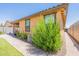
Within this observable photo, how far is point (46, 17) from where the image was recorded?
20.5 feet

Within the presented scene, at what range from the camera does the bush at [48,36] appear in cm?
607

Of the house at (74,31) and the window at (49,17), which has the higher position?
the window at (49,17)

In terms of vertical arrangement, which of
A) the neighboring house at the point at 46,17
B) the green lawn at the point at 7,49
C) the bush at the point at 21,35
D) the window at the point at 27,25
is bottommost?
the green lawn at the point at 7,49

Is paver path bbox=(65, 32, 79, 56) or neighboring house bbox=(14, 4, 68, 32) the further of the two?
neighboring house bbox=(14, 4, 68, 32)

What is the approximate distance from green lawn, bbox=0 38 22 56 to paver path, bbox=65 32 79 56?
1552 mm

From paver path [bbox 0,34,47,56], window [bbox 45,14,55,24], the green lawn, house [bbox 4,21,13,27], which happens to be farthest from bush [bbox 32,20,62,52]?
house [bbox 4,21,13,27]

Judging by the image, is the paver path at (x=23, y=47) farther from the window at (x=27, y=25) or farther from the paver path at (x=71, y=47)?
the paver path at (x=71, y=47)

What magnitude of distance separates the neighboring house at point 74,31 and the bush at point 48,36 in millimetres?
460

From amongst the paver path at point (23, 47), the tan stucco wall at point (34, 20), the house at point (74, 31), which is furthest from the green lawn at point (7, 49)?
the house at point (74, 31)

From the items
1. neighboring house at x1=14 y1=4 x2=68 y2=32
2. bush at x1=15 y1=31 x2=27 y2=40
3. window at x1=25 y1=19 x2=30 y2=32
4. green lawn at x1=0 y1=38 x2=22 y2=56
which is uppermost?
neighboring house at x1=14 y1=4 x2=68 y2=32

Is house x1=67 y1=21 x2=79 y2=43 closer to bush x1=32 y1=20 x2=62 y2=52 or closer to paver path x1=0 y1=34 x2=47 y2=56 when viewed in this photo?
bush x1=32 y1=20 x2=62 y2=52

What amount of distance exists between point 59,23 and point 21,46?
1.47 m

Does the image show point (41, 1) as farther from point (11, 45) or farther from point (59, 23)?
point (11, 45)

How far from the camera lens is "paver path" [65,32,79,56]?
232 inches
